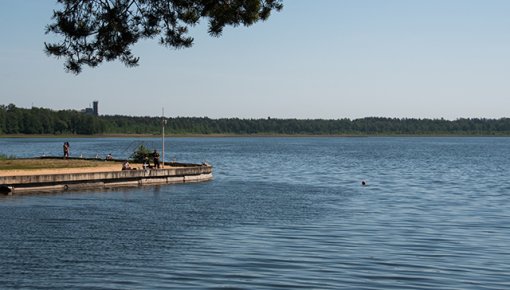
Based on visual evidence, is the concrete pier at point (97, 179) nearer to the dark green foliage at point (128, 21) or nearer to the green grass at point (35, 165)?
the green grass at point (35, 165)

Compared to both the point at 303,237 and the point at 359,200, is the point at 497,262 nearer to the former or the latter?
the point at 303,237

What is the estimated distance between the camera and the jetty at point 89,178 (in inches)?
1892

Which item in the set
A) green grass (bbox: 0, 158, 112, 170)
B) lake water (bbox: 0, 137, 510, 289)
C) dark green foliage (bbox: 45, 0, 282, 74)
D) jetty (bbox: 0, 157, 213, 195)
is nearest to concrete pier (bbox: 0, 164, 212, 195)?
jetty (bbox: 0, 157, 213, 195)

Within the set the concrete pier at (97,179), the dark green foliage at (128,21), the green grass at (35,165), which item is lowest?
the concrete pier at (97,179)


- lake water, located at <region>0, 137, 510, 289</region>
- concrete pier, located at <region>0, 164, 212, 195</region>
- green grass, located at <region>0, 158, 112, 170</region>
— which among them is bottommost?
lake water, located at <region>0, 137, 510, 289</region>

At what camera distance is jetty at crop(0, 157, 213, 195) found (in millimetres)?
48062

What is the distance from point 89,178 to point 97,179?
2.66ft

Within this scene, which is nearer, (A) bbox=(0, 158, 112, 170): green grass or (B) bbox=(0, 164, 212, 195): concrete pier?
(B) bbox=(0, 164, 212, 195): concrete pier

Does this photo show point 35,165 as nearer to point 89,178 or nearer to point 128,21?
point 89,178

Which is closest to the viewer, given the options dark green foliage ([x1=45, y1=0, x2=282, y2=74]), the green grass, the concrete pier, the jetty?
dark green foliage ([x1=45, y1=0, x2=282, y2=74])

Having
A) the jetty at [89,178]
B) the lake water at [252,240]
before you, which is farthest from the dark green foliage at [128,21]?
the jetty at [89,178]

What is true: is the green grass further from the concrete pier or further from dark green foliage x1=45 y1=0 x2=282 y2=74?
dark green foliage x1=45 y1=0 x2=282 y2=74

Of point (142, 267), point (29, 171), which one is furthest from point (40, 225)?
point (29, 171)

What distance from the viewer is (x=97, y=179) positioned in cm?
5344
